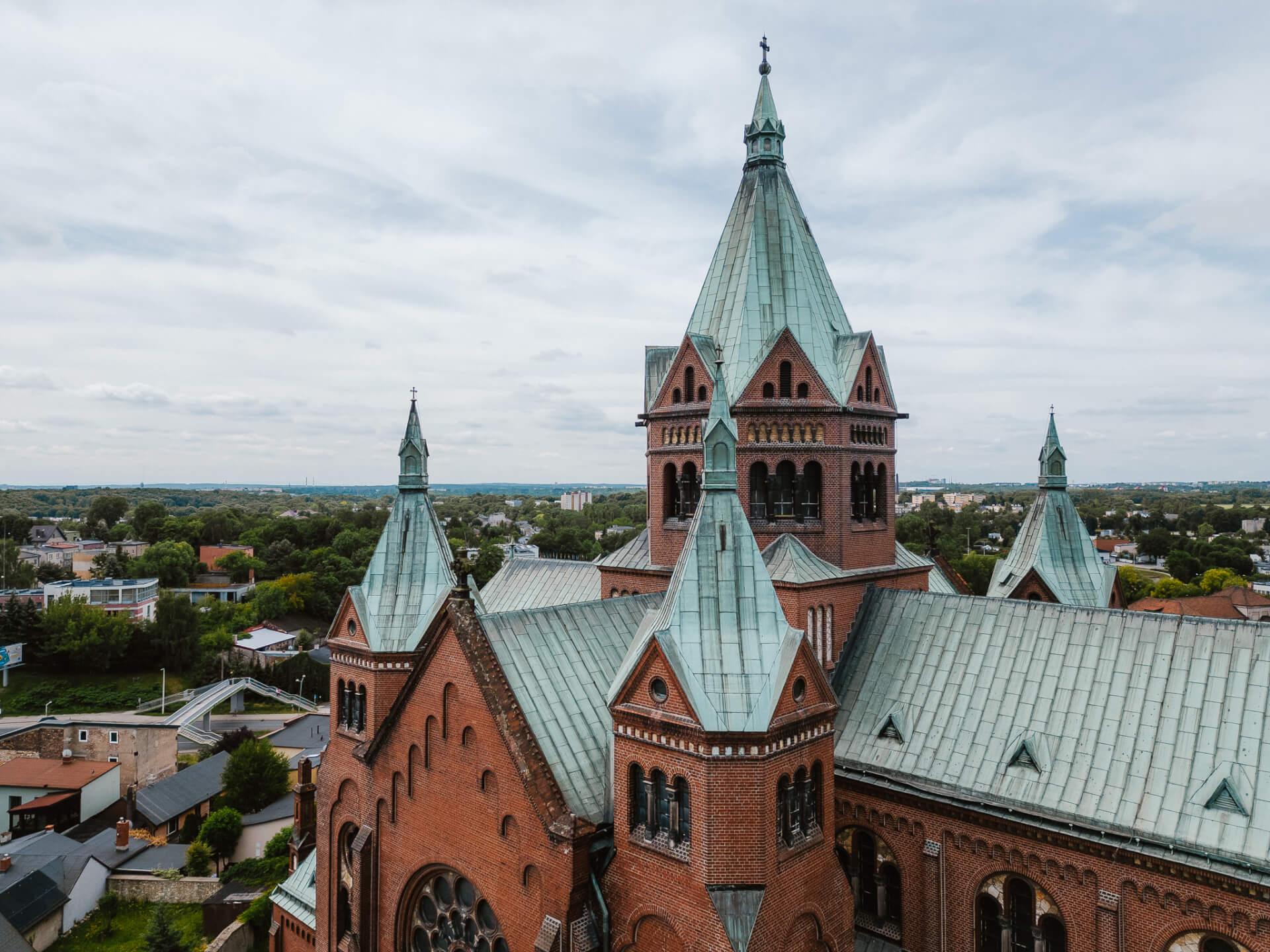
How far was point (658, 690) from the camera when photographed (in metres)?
17.6

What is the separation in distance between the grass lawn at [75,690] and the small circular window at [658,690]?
9388 cm

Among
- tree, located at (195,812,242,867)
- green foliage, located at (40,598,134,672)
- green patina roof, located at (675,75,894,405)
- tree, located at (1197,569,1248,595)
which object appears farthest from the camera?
tree, located at (1197,569,1248,595)

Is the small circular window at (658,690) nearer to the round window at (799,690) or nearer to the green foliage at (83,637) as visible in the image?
the round window at (799,690)

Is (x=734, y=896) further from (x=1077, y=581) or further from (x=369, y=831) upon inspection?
(x=1077, y=581)

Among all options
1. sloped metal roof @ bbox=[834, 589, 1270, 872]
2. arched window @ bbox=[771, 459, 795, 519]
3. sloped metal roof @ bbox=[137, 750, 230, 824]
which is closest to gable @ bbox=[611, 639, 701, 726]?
sloped metal roof @ bbox=[834, 589, 1270, 872]

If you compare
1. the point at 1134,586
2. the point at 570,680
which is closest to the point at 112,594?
the point at 570,680

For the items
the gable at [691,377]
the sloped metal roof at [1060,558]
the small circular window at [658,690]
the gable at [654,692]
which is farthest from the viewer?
the sloped metal roof at [1060,558]

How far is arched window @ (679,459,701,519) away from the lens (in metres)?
28.0

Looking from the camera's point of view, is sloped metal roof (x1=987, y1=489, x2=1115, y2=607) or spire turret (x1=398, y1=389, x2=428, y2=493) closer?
spire turret (x1=398, y1=389, x2=428, y2=493)

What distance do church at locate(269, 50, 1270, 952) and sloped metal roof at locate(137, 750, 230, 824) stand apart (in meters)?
40.7

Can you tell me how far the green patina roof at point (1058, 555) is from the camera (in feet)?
109

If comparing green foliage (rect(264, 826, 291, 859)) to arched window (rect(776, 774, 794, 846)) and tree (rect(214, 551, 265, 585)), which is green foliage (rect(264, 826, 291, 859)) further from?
tree (rect(214, 551, 265, 585))

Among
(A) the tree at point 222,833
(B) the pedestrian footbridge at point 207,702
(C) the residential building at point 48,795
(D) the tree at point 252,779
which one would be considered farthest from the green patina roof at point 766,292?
(B) the pedestrian footbridge at point 207,702

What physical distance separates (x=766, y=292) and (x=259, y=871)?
44388mm
